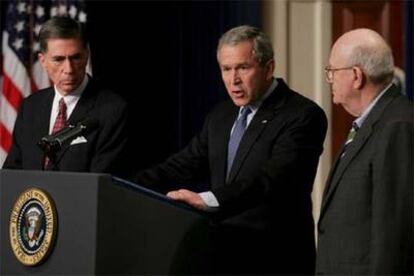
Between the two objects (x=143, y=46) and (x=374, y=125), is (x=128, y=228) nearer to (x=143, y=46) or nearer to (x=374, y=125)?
(x=374, y=125)

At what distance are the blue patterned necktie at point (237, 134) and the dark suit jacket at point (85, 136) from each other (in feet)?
1.31

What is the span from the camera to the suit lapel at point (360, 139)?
250 cm

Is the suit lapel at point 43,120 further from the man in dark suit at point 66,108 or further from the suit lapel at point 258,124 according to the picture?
the suit lapel at point 258,124

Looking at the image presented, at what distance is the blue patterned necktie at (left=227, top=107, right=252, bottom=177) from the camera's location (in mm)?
3020

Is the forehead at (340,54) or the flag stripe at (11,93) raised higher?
the forehead at (340,54)

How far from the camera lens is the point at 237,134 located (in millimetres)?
3053

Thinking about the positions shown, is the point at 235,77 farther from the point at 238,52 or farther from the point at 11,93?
the point at 11,93

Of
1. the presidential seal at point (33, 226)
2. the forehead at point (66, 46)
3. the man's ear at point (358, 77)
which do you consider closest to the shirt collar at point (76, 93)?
the forehead at point (66, 46)

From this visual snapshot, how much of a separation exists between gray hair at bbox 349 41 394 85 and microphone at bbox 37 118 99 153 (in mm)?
804

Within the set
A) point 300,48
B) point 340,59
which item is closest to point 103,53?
point 300,48

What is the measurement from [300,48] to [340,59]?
9.52 ft

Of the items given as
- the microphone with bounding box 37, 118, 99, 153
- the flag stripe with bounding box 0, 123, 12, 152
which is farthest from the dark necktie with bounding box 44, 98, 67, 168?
the flag stripe with bounding box 0, 123, 12, 152

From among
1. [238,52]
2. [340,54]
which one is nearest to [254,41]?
[238,52]

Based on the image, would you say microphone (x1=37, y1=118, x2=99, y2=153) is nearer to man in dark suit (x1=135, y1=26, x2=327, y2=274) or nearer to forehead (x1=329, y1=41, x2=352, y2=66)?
man in dark suit (x1=135, y1=26, x2=327, y2=274)
